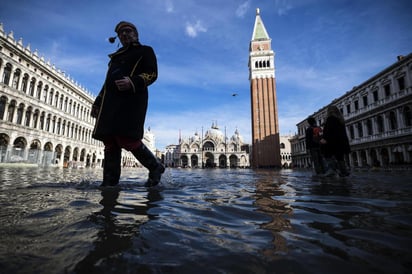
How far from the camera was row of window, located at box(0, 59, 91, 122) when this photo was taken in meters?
20.4

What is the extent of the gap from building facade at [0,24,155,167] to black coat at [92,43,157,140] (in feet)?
62.3

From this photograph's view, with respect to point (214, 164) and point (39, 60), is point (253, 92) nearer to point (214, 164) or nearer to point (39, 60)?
point (214, 164)

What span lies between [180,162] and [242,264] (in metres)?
63.3

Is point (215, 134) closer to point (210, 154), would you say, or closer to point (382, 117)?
point (210, 154)

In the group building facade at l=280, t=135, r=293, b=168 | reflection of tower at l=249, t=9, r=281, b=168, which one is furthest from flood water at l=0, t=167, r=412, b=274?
building facade at l=280, t=135, r=293, b=168

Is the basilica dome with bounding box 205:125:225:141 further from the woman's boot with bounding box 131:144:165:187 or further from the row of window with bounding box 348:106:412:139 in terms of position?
the woman's boot with bounding box 131:144:165:187

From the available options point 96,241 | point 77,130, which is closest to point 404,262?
point 96,241

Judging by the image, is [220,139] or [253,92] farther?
[220,139]

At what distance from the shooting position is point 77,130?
32.3m

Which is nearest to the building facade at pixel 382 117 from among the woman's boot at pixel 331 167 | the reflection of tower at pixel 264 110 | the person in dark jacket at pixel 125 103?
the reflection of tower at pixel 264 110

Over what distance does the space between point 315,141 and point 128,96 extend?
216 inches

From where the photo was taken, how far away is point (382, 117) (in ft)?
70.8

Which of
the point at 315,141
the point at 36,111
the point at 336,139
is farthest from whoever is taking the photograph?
the point at 36,111

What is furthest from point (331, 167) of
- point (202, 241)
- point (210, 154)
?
point (210, 154)
